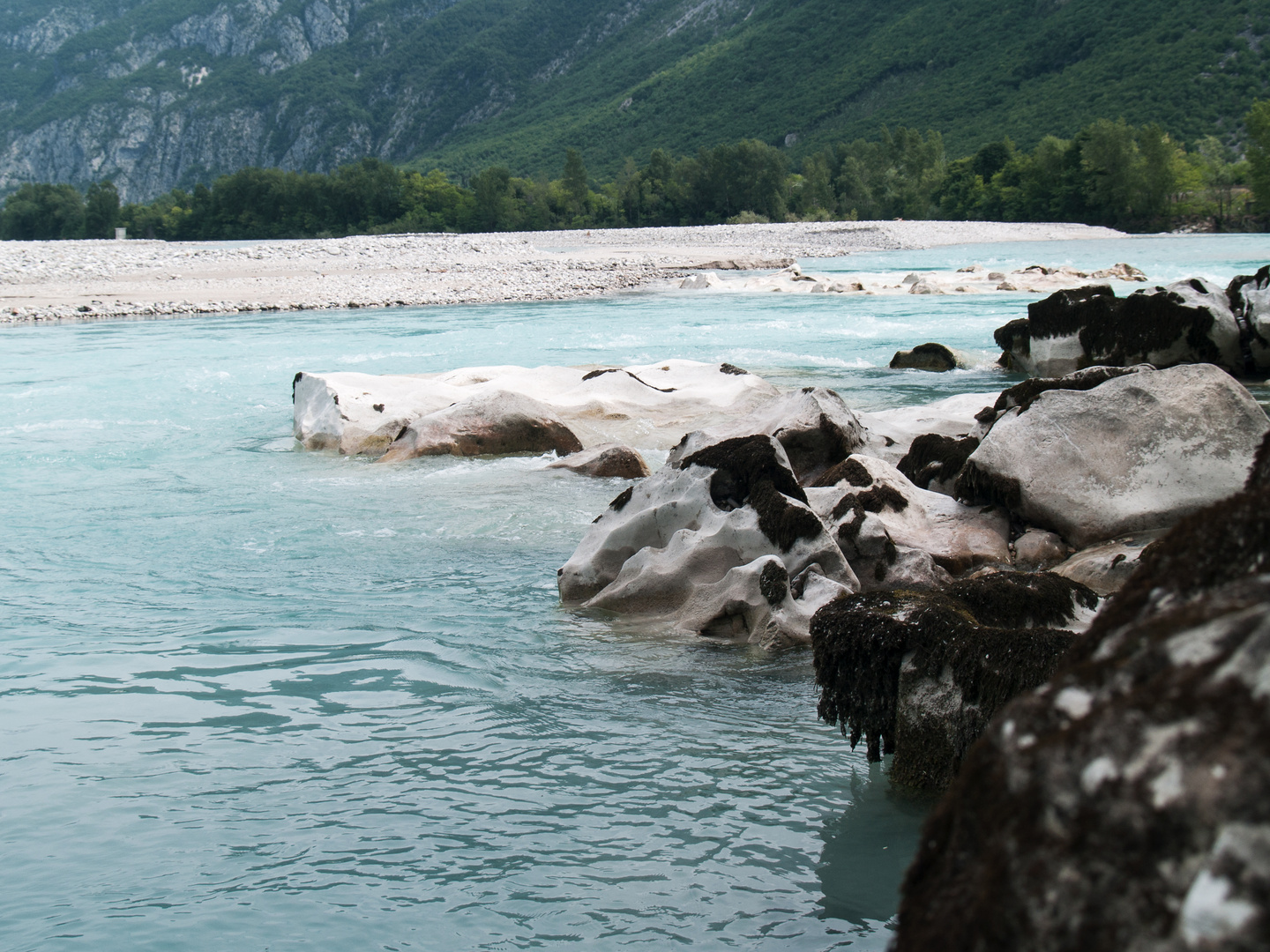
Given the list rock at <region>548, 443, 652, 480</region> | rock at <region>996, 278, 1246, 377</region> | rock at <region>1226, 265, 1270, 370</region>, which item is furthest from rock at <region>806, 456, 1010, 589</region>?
rock at <region>1226, 265, 1270, 370</region>

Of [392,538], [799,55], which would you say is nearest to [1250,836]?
[392,538]

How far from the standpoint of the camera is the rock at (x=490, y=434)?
432 inches

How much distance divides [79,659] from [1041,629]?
190 inches

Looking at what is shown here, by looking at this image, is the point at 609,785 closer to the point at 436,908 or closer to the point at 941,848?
the point at 436,908

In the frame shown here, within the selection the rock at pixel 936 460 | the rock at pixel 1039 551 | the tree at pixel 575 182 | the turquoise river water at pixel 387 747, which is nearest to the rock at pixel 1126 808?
the turquoise river water at pixel 387 747

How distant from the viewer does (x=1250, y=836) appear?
115 centimetres

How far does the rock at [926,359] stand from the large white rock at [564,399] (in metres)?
4.00

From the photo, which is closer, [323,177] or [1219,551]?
[1219,551]

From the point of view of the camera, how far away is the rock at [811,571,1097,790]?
11.8 ft

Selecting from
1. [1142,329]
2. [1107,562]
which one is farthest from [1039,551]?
[1142,329]

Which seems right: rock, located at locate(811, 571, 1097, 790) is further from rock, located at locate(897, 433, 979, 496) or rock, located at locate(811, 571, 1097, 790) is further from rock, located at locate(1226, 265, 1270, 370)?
rock, located at locate(1226, 265, 1270, 370)

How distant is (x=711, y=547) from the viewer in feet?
20.1

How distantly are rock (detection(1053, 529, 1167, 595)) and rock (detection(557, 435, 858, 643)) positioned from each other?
1248mm

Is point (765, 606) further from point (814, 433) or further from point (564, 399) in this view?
point (564, 399)
